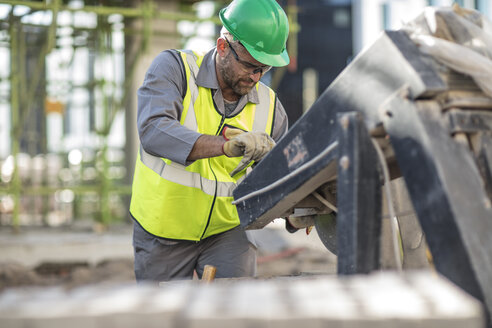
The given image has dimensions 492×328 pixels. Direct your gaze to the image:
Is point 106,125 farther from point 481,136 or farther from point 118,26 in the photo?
point 481,136

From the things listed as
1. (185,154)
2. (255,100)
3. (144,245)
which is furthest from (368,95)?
(144,245)

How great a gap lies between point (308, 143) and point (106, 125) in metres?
6.90

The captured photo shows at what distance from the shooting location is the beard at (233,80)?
287 centimetres

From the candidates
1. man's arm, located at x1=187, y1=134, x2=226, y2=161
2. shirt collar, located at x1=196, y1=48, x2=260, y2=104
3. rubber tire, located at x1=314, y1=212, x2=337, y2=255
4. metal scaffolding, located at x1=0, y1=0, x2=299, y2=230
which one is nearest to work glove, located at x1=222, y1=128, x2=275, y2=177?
man's arm, located at x1=187, y1=134, x2=226, y2=161

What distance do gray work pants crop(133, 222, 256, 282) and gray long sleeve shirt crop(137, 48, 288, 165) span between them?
537 millimetres

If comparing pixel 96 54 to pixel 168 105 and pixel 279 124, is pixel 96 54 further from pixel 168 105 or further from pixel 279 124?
pixel 168 105

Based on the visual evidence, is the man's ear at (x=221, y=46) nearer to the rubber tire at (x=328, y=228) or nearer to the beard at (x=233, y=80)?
the beard at (x=233, y=80)

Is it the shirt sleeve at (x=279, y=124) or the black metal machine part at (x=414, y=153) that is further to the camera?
the shirt sleeve at (x=279, y=124)

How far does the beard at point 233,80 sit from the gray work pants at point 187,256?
0.68 metres

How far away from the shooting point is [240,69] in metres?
2.85

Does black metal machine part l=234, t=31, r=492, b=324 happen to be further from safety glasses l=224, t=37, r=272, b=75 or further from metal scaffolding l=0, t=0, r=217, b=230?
metal scaffolding l=0, t=0, r=217, b=230

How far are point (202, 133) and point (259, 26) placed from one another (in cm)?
54

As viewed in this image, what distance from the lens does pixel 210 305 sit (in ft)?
3.21

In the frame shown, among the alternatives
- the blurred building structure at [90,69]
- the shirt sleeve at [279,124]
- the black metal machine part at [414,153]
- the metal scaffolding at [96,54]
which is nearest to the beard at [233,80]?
the shirt sleeve at [279,124]
